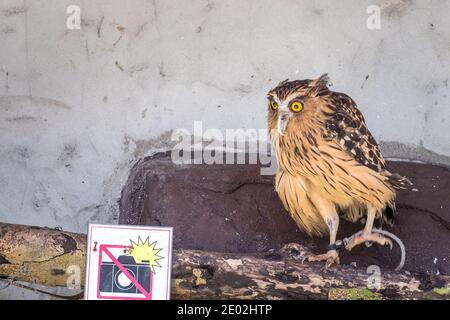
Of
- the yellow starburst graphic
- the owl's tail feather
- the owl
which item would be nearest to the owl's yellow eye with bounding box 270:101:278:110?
the owl

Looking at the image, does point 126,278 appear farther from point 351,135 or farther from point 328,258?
point 351,135

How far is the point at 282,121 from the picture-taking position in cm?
298

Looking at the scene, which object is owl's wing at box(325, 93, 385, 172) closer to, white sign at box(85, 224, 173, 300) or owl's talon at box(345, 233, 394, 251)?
owl's talon at box(345, 233, 394, 251)

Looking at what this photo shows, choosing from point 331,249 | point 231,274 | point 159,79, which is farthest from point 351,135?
point 159,79

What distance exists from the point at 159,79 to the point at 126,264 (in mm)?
1272

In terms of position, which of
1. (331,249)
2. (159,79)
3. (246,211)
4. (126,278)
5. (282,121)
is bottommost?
(126,278)

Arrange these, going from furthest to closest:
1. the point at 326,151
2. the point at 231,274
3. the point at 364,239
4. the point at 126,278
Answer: the point at 364,239 → the point at 326,151 → the point at 231,274 → the point at 126,278

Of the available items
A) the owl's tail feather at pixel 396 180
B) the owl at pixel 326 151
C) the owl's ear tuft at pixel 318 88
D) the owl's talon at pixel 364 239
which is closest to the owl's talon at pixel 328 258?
the owl at pixel 326 151

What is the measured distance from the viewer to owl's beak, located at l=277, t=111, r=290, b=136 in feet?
9.74

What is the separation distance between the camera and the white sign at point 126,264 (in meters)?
2.54

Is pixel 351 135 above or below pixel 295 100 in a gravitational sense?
below

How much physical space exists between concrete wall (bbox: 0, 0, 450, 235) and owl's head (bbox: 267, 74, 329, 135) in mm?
619

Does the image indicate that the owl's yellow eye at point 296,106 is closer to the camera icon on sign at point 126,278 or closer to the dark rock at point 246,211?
the dark rock at point 246,211
